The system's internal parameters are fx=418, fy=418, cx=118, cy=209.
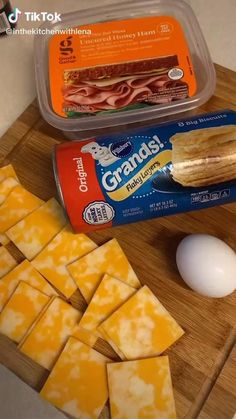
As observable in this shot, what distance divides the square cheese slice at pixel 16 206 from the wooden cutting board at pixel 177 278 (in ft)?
0.12

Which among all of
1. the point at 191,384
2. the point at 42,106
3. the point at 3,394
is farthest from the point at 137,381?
the point at 42,106

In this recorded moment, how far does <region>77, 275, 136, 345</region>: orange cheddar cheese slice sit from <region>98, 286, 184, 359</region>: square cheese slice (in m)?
0.02

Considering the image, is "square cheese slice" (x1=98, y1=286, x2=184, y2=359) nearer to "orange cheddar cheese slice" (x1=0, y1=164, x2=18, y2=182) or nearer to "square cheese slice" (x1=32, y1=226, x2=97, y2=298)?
"square cheese slice" (x1=32, y1=226, x2=97, y2=298)

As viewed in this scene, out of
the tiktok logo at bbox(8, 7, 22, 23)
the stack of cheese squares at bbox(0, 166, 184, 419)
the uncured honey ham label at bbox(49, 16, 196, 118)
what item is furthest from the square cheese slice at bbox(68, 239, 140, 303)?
the tiktok logo at bbox(8, 7, 22, 23)

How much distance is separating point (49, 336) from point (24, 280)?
0.41 ft

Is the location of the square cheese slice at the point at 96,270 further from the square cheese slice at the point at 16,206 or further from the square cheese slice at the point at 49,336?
the square cheese slice at the point at 16,206

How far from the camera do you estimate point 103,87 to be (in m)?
0.95

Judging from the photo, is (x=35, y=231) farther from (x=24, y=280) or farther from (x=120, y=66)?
(x=120, y=66)

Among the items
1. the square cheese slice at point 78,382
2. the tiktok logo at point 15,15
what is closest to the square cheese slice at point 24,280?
the square cheese slice at point 78,382

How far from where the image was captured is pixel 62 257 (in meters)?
0.86

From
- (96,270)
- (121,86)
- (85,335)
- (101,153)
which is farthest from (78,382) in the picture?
(121,86)

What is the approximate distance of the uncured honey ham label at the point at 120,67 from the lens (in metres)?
0.93

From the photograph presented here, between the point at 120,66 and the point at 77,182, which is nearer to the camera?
the point at 77,182

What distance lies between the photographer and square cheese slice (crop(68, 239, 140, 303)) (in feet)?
2.78
